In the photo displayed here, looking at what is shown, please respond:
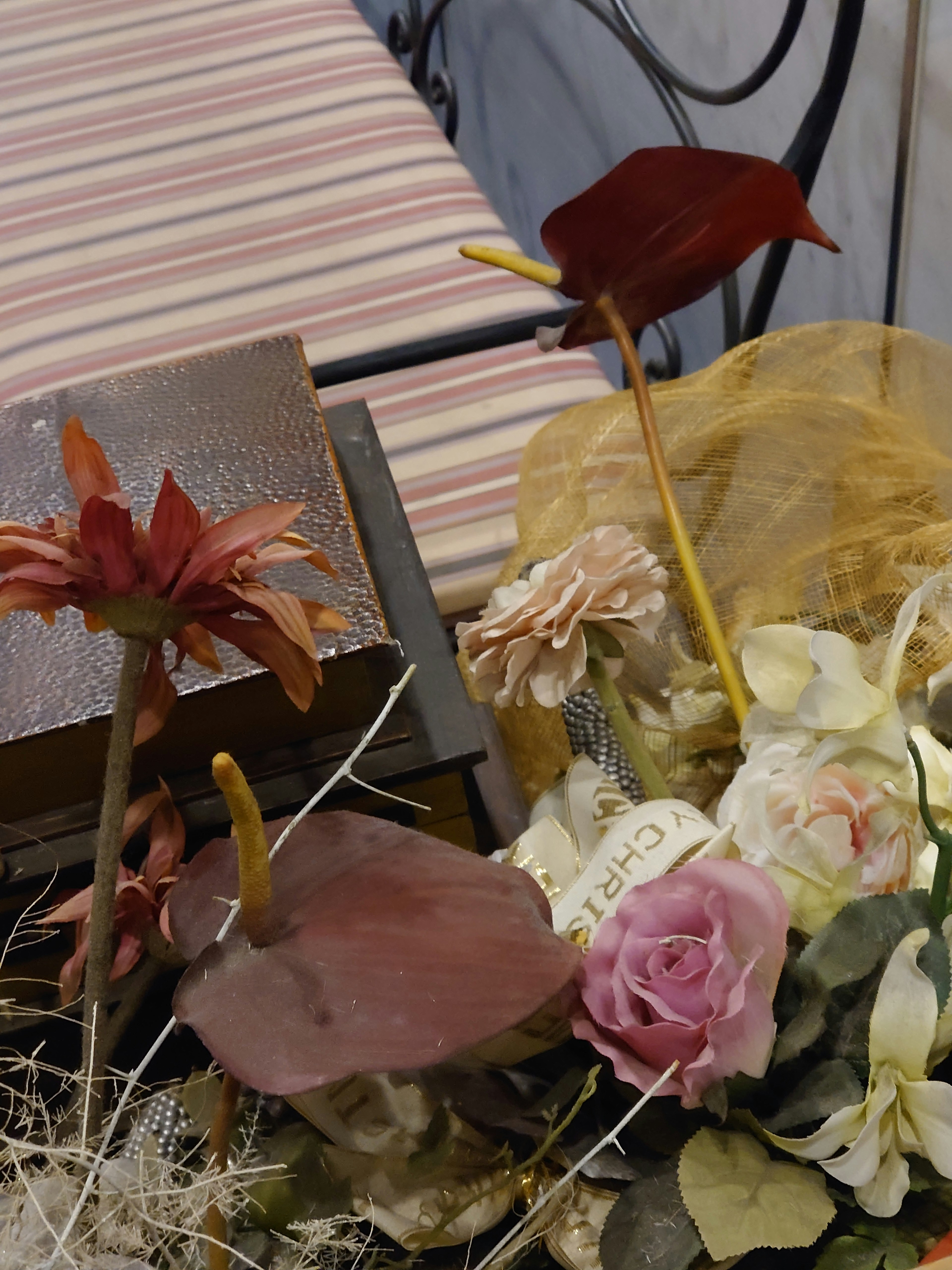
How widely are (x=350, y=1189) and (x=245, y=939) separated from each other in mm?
108

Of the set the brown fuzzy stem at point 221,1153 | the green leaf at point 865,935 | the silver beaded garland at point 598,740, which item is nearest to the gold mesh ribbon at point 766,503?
the silver beaded garland at point 598,740

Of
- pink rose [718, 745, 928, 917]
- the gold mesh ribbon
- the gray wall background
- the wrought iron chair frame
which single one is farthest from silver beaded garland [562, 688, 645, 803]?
the gray wall background

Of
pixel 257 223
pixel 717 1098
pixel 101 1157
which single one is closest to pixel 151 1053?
pixel 101 1157

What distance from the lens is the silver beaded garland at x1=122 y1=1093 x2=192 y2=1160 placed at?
0.31m

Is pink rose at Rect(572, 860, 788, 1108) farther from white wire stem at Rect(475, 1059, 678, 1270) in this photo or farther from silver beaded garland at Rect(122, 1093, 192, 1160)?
silver beaded garland at Rect(122, 1093, 192, 1160)

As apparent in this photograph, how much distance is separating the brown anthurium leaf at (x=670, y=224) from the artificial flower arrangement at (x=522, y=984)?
0.45ft

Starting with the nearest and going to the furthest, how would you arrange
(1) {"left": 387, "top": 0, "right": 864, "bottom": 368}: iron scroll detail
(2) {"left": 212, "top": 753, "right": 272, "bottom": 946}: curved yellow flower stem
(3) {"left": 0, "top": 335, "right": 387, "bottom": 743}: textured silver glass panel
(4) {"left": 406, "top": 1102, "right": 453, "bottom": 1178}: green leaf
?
(2) {"left": 212, "top": 753, "right": 272, "bottom": 946}: curved yellow flower stem
(4) {"left": 406, "top": 1102, "right": 453, "bottom": 1178}: green leaf
(3) {"left": 0, "top": 335, "right": 387, "bottom": 743}: textured silver glass panel
(1) {"left": 387, "top": 0, "right": 864, "bottom": 368}: iron scroll detail

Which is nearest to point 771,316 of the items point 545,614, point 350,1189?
point 545,614

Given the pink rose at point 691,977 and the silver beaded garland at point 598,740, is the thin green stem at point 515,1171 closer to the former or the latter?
the pink rose at point 691,977

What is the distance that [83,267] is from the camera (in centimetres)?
88

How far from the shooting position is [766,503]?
17.4 inches

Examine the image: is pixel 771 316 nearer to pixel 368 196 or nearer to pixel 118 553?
pixel 368 196

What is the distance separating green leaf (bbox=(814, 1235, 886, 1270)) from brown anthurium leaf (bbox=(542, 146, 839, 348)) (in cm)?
31

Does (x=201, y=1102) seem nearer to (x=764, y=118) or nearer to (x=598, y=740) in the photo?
(x=598, y=740)
